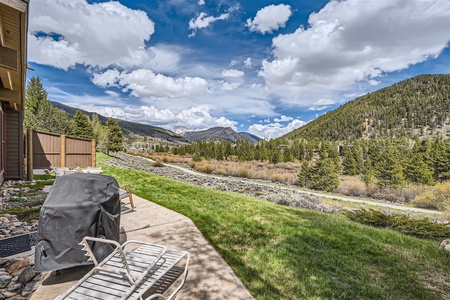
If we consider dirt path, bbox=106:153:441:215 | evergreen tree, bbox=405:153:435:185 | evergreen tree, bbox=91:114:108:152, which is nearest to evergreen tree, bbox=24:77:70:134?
evergreen tree, bbox=91:114:108:152

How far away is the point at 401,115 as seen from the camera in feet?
281

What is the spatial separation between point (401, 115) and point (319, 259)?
348 ft

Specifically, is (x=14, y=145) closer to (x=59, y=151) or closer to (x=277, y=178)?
(x=59, y=151)

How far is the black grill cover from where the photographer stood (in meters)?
2.23

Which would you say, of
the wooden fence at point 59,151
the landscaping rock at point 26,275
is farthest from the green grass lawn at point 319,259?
the wooden fence at point 59,151

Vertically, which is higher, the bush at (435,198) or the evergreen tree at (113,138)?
the evergreen tree at (113,138)

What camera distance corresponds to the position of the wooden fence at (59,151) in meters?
9.92

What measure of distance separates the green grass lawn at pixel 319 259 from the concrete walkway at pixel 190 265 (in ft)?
0.69

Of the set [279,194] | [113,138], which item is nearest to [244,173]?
[279,194]

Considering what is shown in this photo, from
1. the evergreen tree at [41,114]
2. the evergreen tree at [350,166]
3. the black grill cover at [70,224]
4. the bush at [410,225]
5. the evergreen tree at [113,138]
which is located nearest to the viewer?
the black grill cover at [70,224]

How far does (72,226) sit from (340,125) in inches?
4104

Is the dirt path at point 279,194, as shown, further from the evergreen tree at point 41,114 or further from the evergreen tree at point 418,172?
the evergreen tree at point 41,114

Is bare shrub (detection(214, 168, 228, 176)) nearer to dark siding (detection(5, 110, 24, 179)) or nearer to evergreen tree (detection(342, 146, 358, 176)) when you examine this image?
dark siding (detection(5, 110, 24, 179))

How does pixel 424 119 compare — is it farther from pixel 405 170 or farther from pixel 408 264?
pixel 408 264
